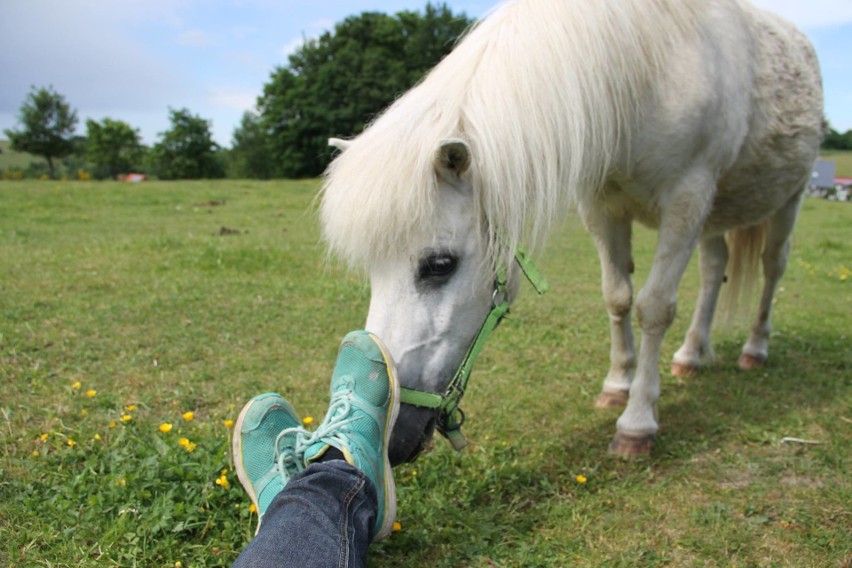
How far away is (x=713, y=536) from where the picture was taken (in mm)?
2156

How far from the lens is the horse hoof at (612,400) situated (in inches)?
134

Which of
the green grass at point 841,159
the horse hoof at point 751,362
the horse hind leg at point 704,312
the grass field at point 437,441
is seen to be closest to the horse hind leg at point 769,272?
the horse hoof at point 751,362

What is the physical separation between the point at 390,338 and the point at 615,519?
1.05 meters

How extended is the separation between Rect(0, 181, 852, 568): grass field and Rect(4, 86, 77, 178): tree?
132ft

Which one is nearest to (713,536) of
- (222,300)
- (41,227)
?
(222,300)

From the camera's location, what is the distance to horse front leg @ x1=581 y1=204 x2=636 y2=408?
127 inches

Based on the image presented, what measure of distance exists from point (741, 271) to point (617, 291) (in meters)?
1.57

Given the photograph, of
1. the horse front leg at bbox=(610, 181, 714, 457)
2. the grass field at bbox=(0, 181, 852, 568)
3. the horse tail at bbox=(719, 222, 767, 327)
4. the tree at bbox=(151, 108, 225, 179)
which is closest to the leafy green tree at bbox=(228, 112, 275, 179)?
the tree at bbox=(151, 108, 225, 179)

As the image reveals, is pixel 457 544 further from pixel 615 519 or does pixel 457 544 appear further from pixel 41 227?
pixel 41 227

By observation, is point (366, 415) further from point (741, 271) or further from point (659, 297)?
point (741, 271)

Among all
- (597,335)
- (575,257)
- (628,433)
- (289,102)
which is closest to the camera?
(628,433)

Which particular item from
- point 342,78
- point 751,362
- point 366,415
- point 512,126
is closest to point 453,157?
point 512,126

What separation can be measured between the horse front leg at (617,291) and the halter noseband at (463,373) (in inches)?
44.2

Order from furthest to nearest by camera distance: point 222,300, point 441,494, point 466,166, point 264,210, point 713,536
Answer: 1. point 264,210
2. point 222,300
3. point 441,494
4. point 713,536
5. point 466,166
